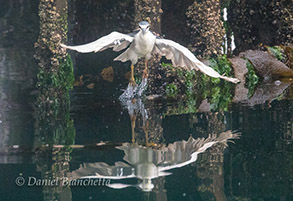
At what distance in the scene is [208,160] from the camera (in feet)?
17.0

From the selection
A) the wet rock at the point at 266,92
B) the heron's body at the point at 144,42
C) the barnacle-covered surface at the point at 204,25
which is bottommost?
the wet rock at the point at 266,92

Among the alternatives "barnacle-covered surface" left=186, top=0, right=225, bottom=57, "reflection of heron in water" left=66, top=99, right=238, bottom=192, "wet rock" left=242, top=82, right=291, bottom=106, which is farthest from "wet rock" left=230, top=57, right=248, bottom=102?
"reflection of heron in water" left=66, top=99, right=238, bottom=192

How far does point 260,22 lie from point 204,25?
2.78 metres

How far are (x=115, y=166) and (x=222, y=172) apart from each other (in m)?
0.89

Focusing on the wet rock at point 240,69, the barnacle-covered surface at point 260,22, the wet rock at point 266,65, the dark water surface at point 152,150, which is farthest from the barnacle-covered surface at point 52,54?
the barnacle-covered surface at point 260,22

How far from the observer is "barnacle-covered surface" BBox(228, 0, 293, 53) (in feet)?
43.0

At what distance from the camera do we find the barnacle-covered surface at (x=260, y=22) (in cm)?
1310

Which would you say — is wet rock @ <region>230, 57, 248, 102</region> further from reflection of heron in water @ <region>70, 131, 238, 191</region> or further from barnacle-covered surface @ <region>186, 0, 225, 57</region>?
reflection of heron in water @ <region>70, 131, 238, 191</region>

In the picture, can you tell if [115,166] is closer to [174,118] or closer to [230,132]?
[230,132]

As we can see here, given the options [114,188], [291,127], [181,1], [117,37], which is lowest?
[114,188]

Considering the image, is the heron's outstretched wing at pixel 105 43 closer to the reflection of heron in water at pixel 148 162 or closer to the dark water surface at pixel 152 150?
the dark water surface at pixel 152 150

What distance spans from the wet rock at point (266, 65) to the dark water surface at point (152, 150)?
232 cm

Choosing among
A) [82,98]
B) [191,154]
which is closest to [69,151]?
[191,154]

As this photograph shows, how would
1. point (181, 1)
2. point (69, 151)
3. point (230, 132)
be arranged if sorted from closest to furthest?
point (69, 151)
point (230, 132)
point (181, 1)
